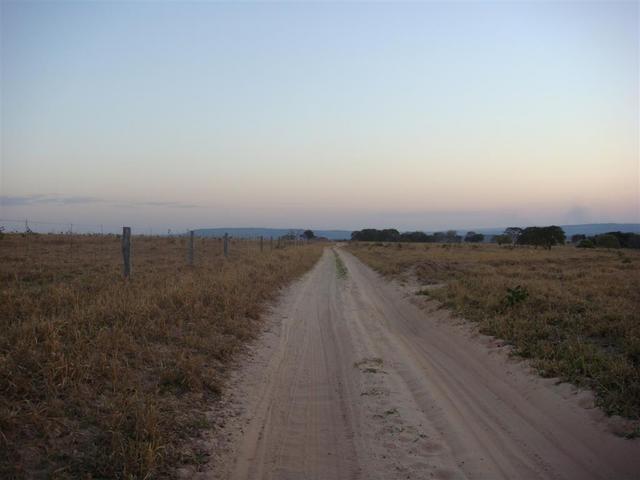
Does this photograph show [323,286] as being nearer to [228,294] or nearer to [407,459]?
[228,294]

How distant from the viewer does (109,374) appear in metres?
5.62

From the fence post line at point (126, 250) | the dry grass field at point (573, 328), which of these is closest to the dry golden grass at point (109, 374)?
the fence post line at point (126, 250)

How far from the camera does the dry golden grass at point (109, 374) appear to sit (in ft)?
13.2

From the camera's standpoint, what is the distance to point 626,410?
206 inches

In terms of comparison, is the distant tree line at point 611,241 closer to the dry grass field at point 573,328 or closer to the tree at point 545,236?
the tree at point 545,236

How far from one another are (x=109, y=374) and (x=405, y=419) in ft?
11.6

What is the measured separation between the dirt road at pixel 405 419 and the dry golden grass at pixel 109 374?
600mm

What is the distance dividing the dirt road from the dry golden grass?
600 mm

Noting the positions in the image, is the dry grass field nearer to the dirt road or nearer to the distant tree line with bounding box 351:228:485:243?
the dirt road

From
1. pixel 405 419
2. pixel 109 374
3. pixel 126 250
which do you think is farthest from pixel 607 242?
pixel 109 374

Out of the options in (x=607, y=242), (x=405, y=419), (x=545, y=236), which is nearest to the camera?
(x=405, y=419)

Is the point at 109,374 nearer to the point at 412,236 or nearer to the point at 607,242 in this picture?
the point at 607,242

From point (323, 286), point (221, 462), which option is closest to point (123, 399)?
point (221, 462)

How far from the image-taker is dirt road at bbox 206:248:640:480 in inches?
174
